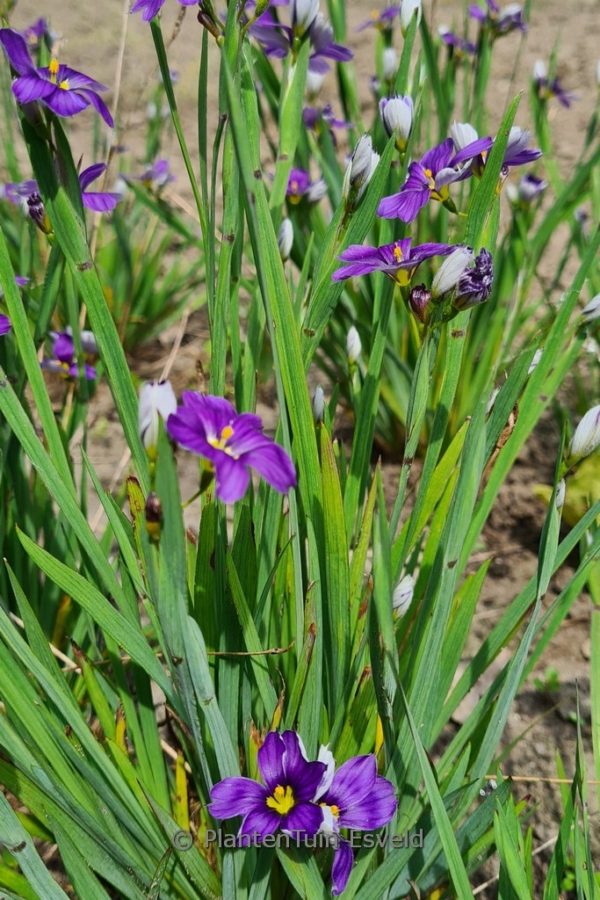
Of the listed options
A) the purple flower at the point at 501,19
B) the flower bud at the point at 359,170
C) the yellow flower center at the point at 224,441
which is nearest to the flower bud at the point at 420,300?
the flower bud at the point at 359,170

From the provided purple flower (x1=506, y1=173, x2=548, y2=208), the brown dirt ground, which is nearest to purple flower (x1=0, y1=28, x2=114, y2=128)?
the brown dirt ground

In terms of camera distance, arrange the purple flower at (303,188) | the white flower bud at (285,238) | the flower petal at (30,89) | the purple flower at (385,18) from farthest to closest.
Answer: the purple flower at (385,18) < the purple flower at (303,188) < the white flower bud at (285,238) < the flower petal at (30,89)

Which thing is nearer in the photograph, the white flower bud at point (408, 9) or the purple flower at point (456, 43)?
the white flower bud at point (408, 9)

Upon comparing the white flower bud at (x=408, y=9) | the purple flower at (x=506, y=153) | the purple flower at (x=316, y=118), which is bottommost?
the purple flower at (x=506, y=153)

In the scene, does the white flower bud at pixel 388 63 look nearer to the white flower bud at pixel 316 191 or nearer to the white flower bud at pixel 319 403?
the white flower bud at pixel 316 191

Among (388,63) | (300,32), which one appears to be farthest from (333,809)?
(388,63)

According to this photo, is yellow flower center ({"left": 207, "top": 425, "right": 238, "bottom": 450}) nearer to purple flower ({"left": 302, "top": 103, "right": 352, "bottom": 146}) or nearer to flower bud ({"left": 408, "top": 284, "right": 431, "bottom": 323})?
flower bud ({"left": 408, "top": 284, "right": 431, "bottom": 323})
